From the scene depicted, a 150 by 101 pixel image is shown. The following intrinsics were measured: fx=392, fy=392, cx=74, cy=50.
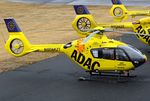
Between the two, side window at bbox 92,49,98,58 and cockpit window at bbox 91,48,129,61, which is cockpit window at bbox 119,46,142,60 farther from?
side window at bbox 92,49,98,58

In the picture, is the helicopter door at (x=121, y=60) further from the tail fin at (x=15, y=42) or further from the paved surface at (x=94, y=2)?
the paved surface at (x=94, y=2)

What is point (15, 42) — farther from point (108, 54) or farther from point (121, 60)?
point (121, 60)

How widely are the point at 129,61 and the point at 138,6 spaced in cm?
3437

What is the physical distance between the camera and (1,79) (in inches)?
859

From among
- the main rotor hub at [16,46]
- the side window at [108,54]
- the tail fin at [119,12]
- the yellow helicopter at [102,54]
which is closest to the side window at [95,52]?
the yellow helicopter at [102,54]

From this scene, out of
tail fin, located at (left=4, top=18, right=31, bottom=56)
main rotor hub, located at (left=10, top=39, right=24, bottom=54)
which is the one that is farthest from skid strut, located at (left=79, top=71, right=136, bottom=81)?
main rotor hub, located at (left=10, top=39, right=24, bottom=54)

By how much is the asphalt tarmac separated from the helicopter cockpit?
1.16 meters

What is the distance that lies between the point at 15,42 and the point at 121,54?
6291mm

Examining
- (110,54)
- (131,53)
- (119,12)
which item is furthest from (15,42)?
(119,12)

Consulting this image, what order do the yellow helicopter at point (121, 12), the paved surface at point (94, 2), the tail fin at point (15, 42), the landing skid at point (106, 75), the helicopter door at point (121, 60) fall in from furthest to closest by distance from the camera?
the paved surface at point (94, 2), the yellow helicopter at point (121, 12), the tail fin at point (15, 42), the landing skid at point (106, 75), the helicopter door at point (121, 60)

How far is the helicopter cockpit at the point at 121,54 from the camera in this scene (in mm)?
20312

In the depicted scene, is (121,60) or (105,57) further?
(105,57)

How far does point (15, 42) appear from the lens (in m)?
22.6

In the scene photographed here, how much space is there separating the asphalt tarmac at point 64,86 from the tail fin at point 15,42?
1.39 m
